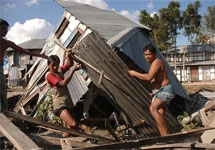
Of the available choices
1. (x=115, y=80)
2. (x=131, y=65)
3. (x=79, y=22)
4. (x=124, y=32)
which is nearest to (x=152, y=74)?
(x=115, y=80)

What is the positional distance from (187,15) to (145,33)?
80.3 feet

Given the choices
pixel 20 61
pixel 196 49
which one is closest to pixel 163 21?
pixel 196 49

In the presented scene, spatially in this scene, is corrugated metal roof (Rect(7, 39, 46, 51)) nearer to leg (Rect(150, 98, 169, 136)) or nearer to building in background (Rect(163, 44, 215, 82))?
building in background (Rect(163, 44, 215, 82))

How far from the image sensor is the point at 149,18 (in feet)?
106

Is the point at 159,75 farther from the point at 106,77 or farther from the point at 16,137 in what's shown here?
the point at 16,137

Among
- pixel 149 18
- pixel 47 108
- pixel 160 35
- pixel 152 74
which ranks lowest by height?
pixel 47 108

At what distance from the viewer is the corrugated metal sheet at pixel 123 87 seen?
211 inches

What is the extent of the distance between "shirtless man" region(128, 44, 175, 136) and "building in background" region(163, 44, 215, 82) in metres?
29.4

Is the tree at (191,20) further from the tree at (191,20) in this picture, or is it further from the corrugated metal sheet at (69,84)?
the corrugated metal sheet at (69,84)

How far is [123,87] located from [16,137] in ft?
9.84

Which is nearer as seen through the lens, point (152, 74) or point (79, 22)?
point (152, 74)

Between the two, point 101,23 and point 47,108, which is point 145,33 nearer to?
point 101,23

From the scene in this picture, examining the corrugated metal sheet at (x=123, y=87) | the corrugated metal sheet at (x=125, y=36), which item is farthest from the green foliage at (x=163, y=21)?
the corrugated metal sheet at (x=123, y=87)

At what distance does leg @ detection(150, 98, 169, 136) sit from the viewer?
411 centimetres
